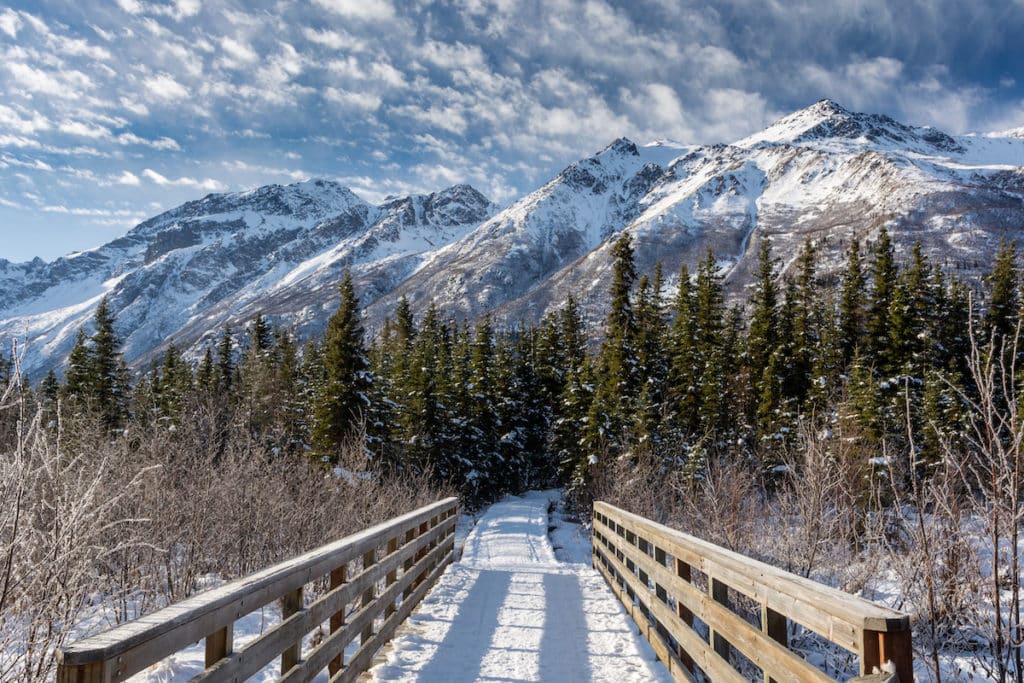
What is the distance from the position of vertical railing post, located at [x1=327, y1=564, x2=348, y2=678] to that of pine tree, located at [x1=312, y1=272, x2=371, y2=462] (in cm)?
2412

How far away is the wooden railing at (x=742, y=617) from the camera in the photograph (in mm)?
2156

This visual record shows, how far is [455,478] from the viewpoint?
117 ft

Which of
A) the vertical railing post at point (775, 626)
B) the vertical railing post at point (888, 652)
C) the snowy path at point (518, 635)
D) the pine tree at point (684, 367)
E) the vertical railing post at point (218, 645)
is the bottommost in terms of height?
the snowy path at point (518, 635)

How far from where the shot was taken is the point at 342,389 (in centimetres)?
2922

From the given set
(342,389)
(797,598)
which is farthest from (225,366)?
(797,598)

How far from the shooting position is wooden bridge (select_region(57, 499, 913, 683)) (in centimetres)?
211

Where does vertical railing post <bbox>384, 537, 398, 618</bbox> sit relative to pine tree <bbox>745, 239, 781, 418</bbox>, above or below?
below

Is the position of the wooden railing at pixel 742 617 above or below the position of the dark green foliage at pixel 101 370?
below

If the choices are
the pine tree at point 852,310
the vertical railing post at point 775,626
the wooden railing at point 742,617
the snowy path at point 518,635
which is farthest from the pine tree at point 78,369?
the pine tree at point 852,310

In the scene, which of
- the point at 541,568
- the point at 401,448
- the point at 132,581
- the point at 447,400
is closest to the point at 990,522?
the point at 132,581

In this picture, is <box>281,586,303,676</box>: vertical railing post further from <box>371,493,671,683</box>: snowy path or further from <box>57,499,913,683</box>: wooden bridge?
<box>371,493,671,683</box>: snowy path

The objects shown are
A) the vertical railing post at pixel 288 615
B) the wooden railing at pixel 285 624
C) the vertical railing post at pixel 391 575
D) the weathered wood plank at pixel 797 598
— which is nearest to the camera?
the wooden railing at pixel 285 624

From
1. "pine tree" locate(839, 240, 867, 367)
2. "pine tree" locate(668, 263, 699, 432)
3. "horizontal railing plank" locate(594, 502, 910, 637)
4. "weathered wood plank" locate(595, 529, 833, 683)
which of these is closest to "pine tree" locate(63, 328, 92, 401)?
"pine tree" locate(668, 263, 699, 432)

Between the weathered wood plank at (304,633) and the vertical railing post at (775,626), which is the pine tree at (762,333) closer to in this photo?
the weathered wood plank at (304,633)
